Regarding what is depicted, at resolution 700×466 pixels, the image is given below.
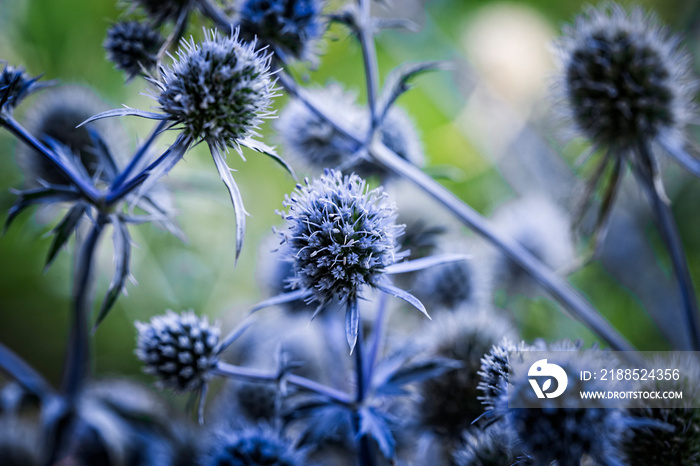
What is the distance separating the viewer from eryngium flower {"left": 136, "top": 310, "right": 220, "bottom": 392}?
0.69m

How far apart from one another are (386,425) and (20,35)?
165 cm

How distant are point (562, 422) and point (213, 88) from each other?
1.76 feet

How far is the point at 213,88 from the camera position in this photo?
0.63 metres

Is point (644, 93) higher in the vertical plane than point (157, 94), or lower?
higher

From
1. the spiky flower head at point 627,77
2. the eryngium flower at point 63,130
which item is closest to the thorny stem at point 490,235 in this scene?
the spiky flower head at point 627,77

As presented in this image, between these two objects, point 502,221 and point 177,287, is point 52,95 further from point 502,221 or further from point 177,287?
point 502,221

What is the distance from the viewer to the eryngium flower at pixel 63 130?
3.81 ft

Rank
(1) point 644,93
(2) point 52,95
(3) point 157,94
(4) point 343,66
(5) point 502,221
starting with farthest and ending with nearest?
1. (4) point 343,66
2. (5) point 502,221
3. (2) point 52,95
4. (1) point 644,93
5. (3) point 157,94

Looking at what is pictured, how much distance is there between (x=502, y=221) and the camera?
1411 mm

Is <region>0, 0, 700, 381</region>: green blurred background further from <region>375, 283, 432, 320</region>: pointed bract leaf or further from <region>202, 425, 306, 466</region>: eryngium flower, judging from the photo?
<region>375, 283, 432, 320</region>: pointed bract leaf

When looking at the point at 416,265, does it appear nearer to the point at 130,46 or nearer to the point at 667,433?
the point at 667,433

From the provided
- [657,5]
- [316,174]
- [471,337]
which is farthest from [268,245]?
[657,5]

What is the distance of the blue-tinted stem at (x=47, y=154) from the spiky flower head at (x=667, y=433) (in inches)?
30.0

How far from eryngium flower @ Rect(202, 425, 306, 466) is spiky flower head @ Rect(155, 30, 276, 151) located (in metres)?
0.44
